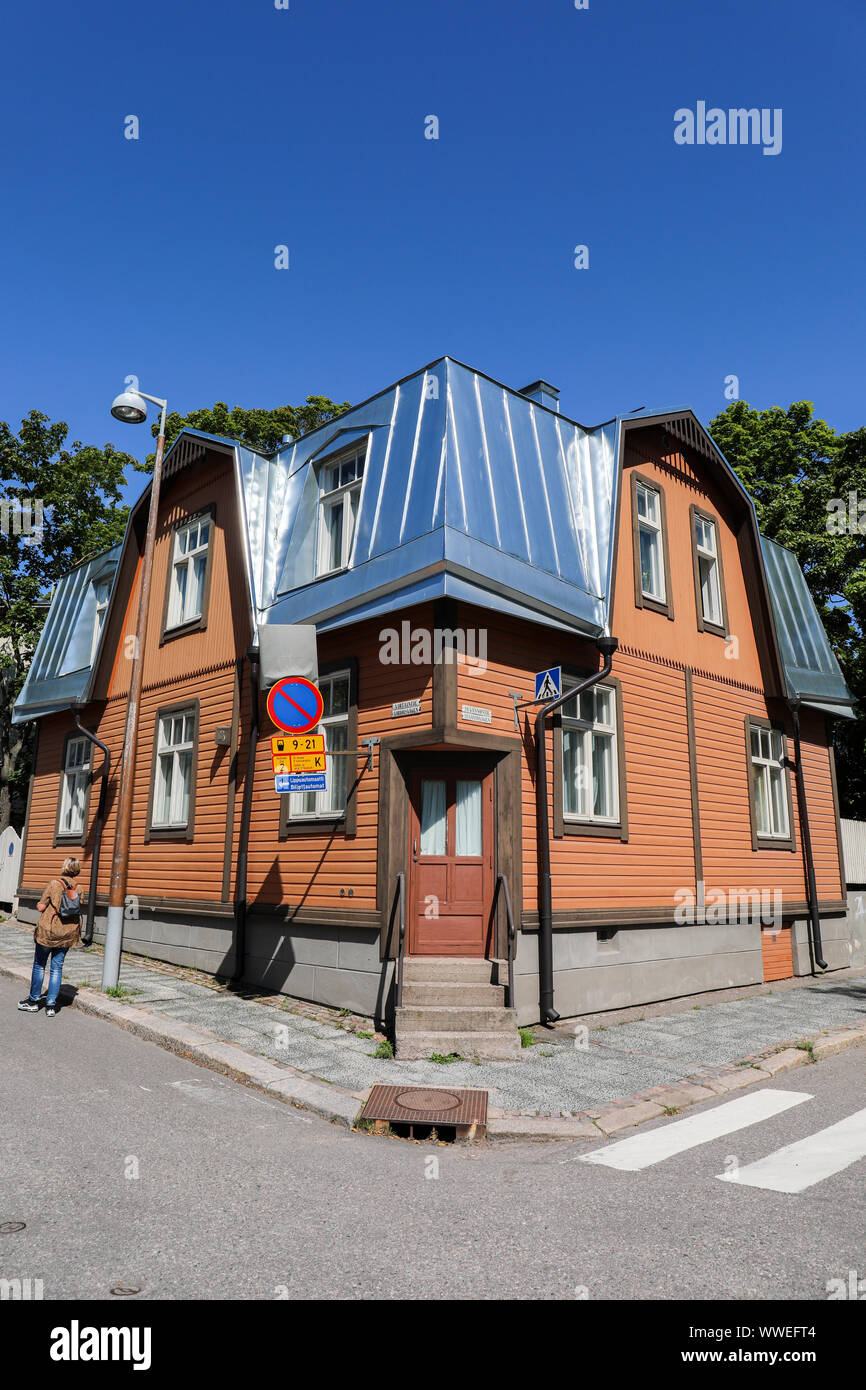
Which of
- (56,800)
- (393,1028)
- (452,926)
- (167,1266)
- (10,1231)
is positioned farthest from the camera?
(56,800)

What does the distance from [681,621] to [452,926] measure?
6618mm

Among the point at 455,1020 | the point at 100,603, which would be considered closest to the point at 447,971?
the point at 455,1020

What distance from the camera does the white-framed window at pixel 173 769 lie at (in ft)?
46.6

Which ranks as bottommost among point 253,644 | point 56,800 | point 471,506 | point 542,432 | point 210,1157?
point 210,1157

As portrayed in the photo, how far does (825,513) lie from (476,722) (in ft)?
59.0

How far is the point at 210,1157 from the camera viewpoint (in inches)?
227

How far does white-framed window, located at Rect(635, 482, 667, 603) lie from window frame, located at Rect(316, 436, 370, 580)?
435 centimetres

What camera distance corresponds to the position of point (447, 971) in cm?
965

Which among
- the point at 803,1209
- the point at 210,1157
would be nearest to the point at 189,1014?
the point at 210,1157

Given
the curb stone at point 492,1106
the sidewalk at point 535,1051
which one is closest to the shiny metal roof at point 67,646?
the sidewalk at point 535,1051

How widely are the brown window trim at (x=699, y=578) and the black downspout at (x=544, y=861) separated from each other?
4.10 metres

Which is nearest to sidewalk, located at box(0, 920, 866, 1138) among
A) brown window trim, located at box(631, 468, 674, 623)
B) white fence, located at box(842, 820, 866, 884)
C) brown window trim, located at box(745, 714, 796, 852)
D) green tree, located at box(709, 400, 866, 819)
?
brown window trim, located at box(745, 714, 796, 852)

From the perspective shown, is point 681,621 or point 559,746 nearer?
point 559,746

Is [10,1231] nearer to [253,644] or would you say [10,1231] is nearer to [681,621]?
[253,644]
